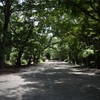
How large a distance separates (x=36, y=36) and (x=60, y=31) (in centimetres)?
983

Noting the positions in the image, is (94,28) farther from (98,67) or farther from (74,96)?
(74,96)

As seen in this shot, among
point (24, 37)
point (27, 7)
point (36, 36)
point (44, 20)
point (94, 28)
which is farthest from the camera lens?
point (36, 36)

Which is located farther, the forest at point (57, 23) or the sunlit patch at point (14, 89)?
the forest at point (57, 23)

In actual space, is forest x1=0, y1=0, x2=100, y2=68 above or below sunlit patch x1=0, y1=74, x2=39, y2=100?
above

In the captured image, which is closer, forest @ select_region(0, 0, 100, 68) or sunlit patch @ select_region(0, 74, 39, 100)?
sunlit patch @ select_region(0, 74, 39, 100)

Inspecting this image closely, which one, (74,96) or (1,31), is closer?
(74,96)

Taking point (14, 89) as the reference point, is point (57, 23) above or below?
above

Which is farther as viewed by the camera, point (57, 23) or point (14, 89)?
point (57, 23)

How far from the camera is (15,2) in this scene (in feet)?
81.5

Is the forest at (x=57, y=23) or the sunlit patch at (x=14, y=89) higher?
the forest at (x=57, y=23)

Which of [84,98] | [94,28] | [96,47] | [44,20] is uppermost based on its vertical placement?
[44,20]

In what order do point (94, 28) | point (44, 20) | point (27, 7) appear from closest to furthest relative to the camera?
point (94, 28), point (27, 7), point (44, 20)

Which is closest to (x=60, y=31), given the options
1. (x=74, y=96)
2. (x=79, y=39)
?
(x=79, y=39)

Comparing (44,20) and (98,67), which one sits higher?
(44,20)
